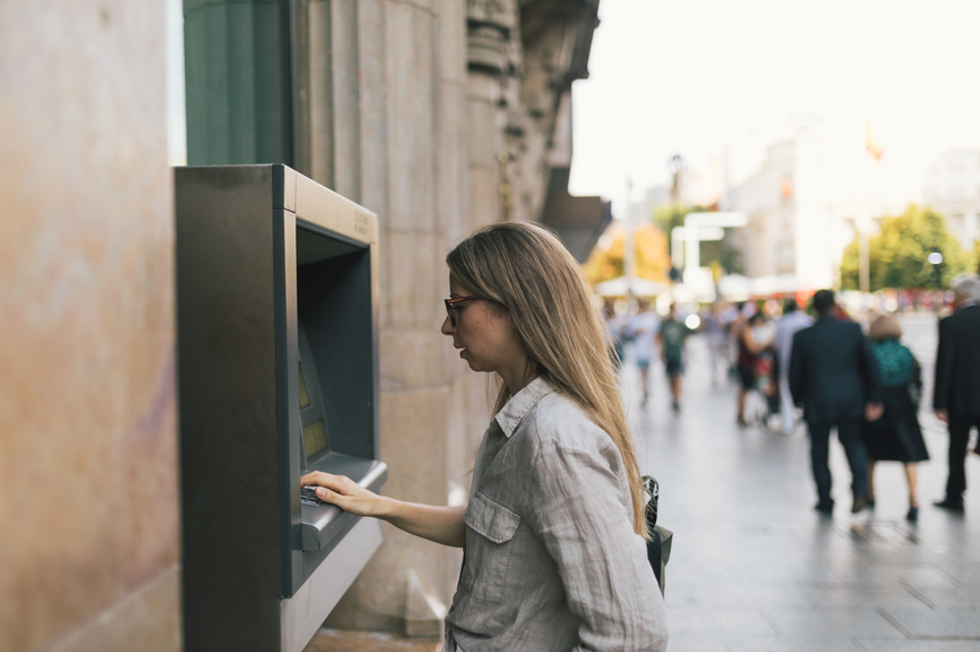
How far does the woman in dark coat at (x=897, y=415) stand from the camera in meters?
6.61

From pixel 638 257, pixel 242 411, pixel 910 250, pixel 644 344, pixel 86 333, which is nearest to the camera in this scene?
pixel 86 333

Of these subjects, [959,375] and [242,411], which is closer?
[242,411]

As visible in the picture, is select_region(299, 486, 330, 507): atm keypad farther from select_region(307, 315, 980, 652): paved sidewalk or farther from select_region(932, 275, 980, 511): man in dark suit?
select_region(932, 275, 980, 511): man in dark suit

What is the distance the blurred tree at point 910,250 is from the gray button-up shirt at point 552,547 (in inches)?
2402

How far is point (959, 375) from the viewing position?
6.52 meters

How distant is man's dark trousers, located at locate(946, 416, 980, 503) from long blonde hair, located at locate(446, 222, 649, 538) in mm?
6029

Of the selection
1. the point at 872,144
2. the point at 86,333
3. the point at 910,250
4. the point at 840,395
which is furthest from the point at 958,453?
the point at 910,250

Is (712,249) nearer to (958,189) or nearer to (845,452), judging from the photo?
(958,189)

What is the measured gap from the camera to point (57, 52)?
81 cm

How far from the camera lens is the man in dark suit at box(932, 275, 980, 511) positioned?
6.46 meters

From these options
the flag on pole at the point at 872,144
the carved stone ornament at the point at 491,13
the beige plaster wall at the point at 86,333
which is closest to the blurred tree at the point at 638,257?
the flag on pole at the point at 872,144

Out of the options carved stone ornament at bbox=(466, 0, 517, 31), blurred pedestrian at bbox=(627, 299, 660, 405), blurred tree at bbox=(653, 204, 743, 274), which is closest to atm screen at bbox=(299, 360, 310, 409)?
carved stone ornament at bbox=(466, 0, 517, 31)

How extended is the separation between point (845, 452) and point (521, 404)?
229 inches

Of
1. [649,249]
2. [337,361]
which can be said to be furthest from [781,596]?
[649,249]
